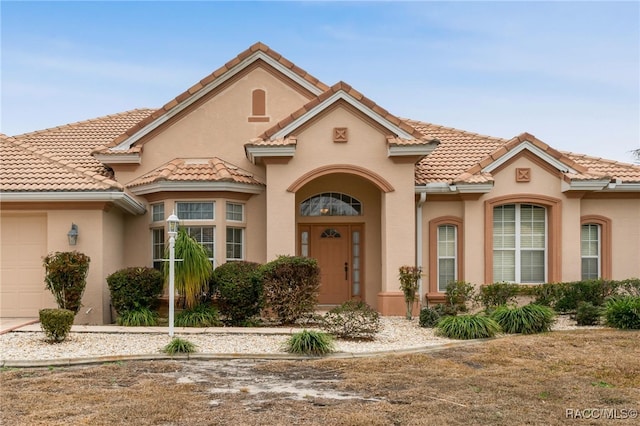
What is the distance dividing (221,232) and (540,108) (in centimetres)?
1217

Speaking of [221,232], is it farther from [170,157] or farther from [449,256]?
[449,256]

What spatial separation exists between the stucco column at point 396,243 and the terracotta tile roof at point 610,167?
220 inches

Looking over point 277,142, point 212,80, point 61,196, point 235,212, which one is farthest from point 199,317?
point 212,80

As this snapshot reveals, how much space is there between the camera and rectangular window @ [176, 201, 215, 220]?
1528 cm

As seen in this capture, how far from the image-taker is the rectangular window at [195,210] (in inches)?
602

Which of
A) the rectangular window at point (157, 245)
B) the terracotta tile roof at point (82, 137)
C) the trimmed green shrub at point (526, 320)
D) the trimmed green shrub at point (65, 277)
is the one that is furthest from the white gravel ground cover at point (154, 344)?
the terracotta tile roof at point (82, 137)

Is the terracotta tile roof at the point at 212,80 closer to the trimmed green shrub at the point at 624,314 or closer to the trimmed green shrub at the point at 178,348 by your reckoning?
the trimmed green shrub at the point at 178,348

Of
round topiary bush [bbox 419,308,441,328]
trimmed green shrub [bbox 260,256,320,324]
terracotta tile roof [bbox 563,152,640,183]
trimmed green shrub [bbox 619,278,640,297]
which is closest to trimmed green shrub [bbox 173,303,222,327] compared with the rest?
trimmed green shrub [bbox 260,256,320,324]

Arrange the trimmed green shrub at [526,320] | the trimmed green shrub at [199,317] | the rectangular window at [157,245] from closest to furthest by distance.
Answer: the trimmed green shrub at [526,320] → the trimmed green shrub at [199,317] → the rectangular window at [157,245]

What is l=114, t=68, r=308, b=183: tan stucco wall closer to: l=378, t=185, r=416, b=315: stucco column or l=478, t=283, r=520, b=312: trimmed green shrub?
l=378, t=185, r=416, b=315: stucco column

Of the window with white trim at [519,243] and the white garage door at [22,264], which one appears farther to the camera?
the window with white trim at [519,243]

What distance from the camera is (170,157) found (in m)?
16.5

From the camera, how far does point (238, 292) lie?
513 inches

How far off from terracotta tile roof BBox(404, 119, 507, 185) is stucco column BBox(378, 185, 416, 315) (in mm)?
911
